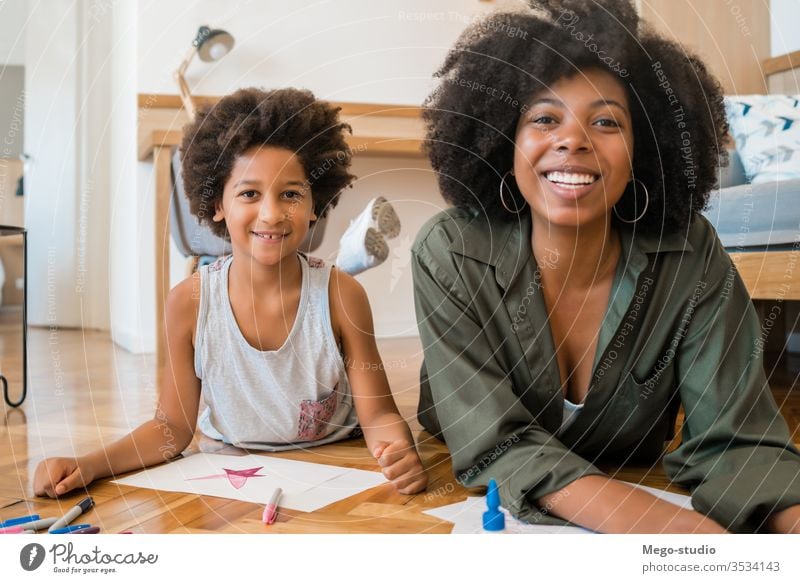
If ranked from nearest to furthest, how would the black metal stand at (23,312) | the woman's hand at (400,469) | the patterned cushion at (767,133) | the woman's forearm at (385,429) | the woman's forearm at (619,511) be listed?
the woman's forearm at (619,511) → the woman's hand at (400,469) → the woman's forearm at (385,429) → the black metal stand at (23,312) → the patterned cushion at (767,133)

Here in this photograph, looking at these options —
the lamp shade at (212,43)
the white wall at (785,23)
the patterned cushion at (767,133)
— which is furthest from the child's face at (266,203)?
the patterned cushion at (767,133)

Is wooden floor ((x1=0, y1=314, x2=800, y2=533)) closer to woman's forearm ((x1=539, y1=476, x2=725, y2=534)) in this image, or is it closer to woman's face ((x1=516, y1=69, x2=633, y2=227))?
woman's forearm ((x1=539, y1=476, x2=725, y2=534))

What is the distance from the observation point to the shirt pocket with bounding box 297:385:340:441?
79 cm

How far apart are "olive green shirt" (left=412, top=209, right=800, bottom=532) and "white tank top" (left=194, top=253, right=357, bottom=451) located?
6.0 inches

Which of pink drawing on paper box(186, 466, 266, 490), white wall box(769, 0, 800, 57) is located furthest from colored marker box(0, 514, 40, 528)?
white wall box(769, 0, 800, 57)

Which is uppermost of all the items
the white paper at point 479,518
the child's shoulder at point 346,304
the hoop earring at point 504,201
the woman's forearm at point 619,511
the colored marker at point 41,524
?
the hoop earring at point 504,201

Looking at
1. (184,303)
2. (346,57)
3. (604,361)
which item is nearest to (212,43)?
(346,57)

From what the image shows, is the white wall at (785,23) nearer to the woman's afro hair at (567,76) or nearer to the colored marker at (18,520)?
the woman's afro hair at (567,76)

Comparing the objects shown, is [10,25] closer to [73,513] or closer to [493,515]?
[73,513]

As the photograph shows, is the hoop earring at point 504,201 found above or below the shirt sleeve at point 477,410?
above

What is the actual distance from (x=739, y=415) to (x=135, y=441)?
20.3 inches

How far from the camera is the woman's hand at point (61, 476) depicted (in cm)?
62

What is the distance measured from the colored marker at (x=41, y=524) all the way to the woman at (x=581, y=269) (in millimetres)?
302
